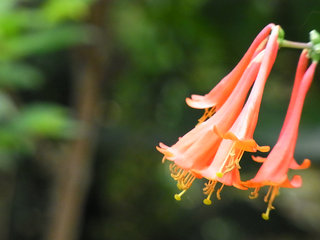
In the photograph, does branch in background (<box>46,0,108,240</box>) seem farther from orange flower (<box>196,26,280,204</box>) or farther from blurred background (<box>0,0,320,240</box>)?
orange flower (<box>196,26,280,204</box>)

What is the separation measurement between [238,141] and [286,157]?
84mm

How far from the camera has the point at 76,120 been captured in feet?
9.68

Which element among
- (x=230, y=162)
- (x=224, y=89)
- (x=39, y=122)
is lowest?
(x=39, y=122)

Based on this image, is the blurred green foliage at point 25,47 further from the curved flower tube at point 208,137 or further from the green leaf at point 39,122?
the curved flower tube at point 208,137

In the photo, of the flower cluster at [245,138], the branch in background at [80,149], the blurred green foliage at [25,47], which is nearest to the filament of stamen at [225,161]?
the flower cluster at [245,138]

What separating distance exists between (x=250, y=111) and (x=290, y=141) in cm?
8

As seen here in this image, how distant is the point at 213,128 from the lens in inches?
35.2

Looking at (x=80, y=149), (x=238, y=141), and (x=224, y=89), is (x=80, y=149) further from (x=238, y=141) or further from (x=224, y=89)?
(x=238, y=141)

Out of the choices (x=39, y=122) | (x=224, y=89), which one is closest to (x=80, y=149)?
(x=39, y=122)

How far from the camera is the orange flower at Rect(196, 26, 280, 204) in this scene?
2.85ft

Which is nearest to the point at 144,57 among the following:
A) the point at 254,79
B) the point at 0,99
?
the point at 0,99

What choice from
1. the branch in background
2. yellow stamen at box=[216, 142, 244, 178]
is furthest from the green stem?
the branch in background

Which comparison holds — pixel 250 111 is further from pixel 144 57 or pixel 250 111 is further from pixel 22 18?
pixel 144 57

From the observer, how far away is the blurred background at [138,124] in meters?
2.85
